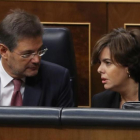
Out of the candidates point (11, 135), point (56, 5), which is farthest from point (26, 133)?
point (56, 5)

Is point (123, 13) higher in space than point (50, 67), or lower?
higher

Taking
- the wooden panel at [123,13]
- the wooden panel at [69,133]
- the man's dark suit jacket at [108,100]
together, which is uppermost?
the wooden panel at [123,13]

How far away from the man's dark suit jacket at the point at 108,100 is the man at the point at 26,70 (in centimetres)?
7

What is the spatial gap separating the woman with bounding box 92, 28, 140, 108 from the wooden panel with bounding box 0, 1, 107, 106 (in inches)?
19.5

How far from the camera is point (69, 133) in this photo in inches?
25.4

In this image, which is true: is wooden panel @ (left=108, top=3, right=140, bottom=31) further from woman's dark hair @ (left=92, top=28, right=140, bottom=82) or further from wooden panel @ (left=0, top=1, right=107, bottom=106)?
woman's dark hair @ (left=92, top=28, right=140, bottom=82)

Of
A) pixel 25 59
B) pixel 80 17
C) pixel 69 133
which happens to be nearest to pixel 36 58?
pixel 25 59

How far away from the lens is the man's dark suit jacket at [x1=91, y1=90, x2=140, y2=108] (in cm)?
107

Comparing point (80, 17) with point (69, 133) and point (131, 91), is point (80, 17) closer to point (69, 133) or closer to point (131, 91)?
point (131, 91)

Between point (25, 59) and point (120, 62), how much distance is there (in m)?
0.23

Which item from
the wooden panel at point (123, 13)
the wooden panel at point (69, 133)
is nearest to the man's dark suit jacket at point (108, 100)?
the wooden panel at point (69, 133)

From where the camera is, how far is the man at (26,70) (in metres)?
1.04

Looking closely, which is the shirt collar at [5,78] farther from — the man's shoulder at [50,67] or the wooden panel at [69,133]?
the wooden panel at [69,133]

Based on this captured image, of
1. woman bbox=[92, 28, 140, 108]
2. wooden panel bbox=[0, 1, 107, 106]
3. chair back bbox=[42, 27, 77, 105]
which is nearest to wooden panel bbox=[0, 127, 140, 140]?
woman bbox=[92, 28, 140, 108]
